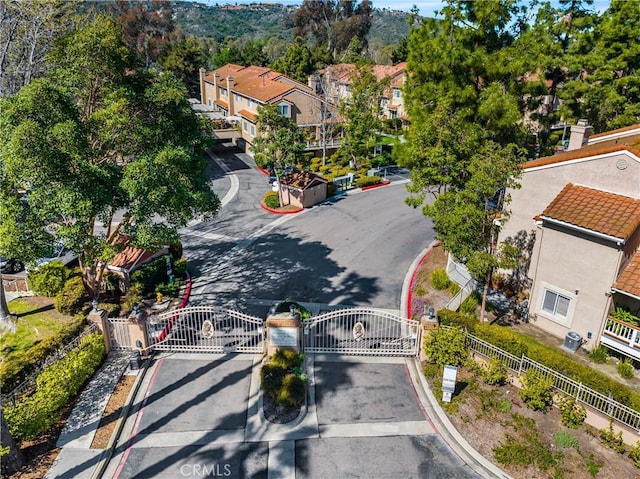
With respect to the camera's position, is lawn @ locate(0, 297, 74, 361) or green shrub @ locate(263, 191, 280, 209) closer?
lawn @ locate(0, 297, 74, 361)

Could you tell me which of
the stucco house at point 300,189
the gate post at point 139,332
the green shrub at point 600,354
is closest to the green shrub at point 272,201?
the stucco house at point 300,189

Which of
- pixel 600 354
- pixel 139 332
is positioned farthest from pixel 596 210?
pixel 139 332

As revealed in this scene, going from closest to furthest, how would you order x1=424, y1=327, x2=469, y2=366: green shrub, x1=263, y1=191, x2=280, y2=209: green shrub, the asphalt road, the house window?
1. x1=424, y1=327, x2=469, y2=366: green shrub
2. the house window
3. the asphalt road
4. x1=263, y1=191, x2=280, y2=209: green shrub

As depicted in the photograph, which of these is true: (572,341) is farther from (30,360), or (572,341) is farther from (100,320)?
(30,360)

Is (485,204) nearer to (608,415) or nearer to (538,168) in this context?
(538,168)

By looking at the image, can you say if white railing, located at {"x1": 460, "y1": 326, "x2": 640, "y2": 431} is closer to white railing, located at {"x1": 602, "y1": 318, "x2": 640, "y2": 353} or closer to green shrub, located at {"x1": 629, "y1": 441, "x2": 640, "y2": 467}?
green shrub, located at {"x1": 629, "y1": 441, "x2": 640, "y2": 467}

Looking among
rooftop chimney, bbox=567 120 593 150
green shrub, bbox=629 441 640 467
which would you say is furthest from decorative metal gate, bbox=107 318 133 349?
rooftop chimney, bbox=567 120 593 150

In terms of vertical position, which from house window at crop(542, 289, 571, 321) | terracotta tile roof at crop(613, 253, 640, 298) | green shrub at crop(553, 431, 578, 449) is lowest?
green shrub at crop(553, 431, 578, 449)
